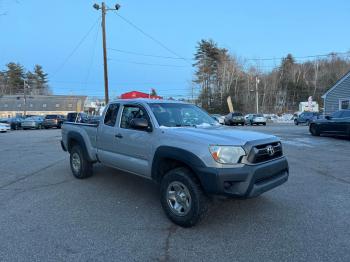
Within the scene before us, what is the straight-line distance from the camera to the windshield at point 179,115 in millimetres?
5320

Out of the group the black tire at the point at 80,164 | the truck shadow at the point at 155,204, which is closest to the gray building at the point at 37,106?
the black tire at the point at 80,164

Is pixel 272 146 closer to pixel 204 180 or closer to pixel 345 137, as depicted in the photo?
pixel 204 180

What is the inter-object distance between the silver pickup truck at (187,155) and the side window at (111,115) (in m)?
0.02

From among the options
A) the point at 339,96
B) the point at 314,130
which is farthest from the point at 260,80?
the point at 314,130

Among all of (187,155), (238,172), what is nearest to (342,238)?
(238,172)

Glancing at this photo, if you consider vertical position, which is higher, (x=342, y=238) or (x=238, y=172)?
(x=238, y=172)

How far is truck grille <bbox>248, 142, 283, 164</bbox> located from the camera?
427cm

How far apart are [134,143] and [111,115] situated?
1.20 metres

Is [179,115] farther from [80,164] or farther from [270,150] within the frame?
[80,164]

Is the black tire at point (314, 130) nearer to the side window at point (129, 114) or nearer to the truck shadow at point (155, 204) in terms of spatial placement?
the truck shadow at point (155, 204)

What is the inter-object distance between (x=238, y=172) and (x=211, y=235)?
0.92m

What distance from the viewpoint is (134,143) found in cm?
542

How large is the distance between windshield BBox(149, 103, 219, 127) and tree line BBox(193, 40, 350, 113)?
58.8m

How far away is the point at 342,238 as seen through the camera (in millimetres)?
4016
